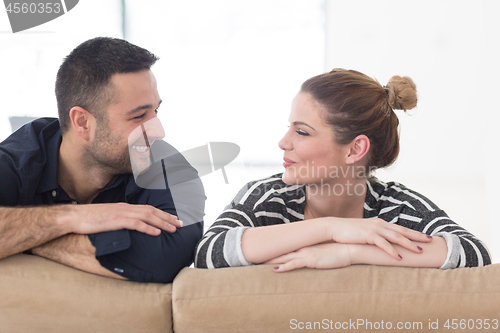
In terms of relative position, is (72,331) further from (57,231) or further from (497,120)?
(497,120)

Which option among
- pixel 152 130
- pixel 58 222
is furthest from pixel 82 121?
pixel 58 222

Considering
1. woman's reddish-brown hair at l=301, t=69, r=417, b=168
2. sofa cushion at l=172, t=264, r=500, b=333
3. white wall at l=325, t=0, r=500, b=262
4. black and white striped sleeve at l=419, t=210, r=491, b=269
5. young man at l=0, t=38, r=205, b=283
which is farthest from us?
white wall at l=325, t=0, r=500, b=262

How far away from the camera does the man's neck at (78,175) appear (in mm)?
1646

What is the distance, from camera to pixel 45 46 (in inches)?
194

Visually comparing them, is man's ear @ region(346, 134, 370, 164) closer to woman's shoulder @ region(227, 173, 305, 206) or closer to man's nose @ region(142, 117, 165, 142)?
woman's shoulder @ region(227, 173, 305, 206)

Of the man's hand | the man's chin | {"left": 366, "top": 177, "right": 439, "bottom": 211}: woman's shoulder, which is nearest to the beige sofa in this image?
the man's hand

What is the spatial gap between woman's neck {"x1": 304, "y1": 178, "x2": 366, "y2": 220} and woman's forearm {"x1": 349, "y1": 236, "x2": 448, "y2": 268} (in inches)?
14.8

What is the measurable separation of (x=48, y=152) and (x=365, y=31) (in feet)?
13.6

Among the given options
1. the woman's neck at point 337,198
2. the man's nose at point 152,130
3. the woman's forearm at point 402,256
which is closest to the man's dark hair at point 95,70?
the man's nose at point 152,130

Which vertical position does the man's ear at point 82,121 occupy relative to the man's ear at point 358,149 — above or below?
above

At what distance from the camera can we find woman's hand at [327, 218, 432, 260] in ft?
3.69

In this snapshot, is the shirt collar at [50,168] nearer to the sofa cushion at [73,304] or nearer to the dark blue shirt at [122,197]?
the dark blue shirt at [122,197]

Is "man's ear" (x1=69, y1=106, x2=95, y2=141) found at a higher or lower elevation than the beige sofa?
higher

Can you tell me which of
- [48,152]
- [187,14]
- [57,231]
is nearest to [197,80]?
[187,14]
